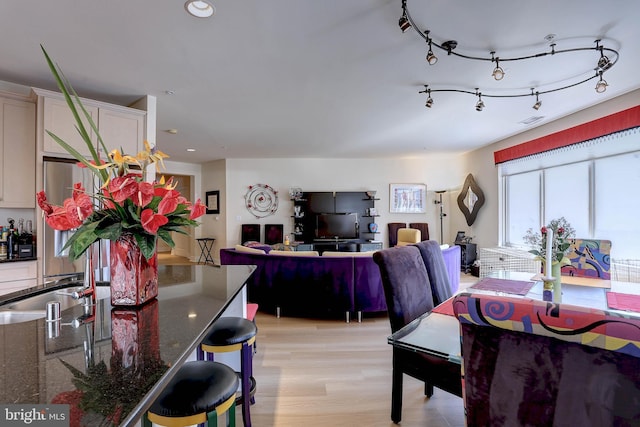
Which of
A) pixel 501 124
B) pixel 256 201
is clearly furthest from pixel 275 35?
pixel 256 201

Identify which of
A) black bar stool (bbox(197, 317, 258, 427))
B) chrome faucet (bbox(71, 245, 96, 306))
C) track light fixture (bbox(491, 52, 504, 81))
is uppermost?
track light fixture (bbox(491, 52, 504, 81))

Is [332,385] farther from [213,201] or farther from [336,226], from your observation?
[213,201]

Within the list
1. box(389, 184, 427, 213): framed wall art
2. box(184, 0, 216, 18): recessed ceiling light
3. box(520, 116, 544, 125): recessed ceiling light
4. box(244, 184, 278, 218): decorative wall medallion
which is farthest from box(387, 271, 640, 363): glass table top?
box(244, 184, 278, 218): decorative wall medallion

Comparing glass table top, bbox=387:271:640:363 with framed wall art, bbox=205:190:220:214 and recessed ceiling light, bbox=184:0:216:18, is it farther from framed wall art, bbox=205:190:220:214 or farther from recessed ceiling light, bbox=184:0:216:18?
framed wall art, bbox=205:190:220:214

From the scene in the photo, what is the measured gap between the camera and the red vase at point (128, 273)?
3.41 feet

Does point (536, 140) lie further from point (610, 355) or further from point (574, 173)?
point (610, 355)

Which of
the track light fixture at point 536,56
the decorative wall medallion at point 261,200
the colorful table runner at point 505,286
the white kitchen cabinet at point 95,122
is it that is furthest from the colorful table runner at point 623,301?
the decorative wall medallion at point 261,200

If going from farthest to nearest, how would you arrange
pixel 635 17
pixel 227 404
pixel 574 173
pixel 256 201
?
pixel 256 201
pixel 574 173
pixel 635 17
pixel 227 404

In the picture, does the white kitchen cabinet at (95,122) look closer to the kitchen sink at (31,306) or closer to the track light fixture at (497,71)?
the kitchen sink at (31,306)

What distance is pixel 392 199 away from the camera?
23.7 feet

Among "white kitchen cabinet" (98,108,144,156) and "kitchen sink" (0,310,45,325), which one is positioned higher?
"white kitchen cabinet" (98,108,144,156)

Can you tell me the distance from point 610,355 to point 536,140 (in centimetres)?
507

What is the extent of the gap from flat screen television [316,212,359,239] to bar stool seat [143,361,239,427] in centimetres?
592

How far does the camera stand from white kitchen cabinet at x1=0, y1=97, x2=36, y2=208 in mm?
2699
